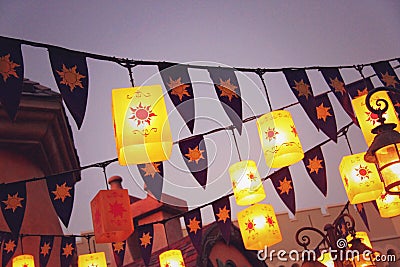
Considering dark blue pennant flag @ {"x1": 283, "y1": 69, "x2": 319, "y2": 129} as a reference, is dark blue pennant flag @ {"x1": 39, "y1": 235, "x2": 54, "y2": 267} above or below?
below

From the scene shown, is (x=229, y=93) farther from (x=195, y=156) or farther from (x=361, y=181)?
(x=361, y=181)

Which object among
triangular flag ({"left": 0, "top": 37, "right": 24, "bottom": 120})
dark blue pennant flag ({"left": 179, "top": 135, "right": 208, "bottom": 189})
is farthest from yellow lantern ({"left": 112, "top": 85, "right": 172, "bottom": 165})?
dark blue pennant flag ({"left": 179, "top": 135, "right": 208, "bottom": 189})

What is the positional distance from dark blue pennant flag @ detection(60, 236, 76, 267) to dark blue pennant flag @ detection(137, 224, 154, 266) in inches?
30.6

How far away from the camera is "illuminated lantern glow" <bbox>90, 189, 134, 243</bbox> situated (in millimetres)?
4407

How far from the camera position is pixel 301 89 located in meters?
4.55

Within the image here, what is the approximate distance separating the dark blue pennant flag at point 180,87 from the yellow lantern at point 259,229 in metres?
2.04

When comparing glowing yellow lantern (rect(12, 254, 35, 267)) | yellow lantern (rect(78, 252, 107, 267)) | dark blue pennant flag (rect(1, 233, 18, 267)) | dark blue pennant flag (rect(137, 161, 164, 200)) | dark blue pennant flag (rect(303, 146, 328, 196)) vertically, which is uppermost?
dark blue pennant flag (rect(137, 161, 164, 200))

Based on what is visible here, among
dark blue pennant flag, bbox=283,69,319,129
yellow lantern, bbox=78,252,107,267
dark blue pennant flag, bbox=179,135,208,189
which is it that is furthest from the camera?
yellow lantern, bbox=78,252,107,267

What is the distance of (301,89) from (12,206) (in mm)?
2692

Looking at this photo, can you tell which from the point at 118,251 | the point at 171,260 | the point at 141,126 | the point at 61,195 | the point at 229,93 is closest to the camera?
the point at 141,126

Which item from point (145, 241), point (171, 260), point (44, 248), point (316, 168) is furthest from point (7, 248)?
point (316, 168)

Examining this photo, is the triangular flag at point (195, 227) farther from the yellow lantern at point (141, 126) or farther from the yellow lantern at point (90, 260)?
the yellow lantern at point (141, 126)

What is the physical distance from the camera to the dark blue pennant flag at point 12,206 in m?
4.58

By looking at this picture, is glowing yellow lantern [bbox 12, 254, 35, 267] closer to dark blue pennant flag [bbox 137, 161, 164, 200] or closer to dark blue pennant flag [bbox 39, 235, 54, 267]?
dark blue pennant flag [bbox 39, 235, 54, 267]
